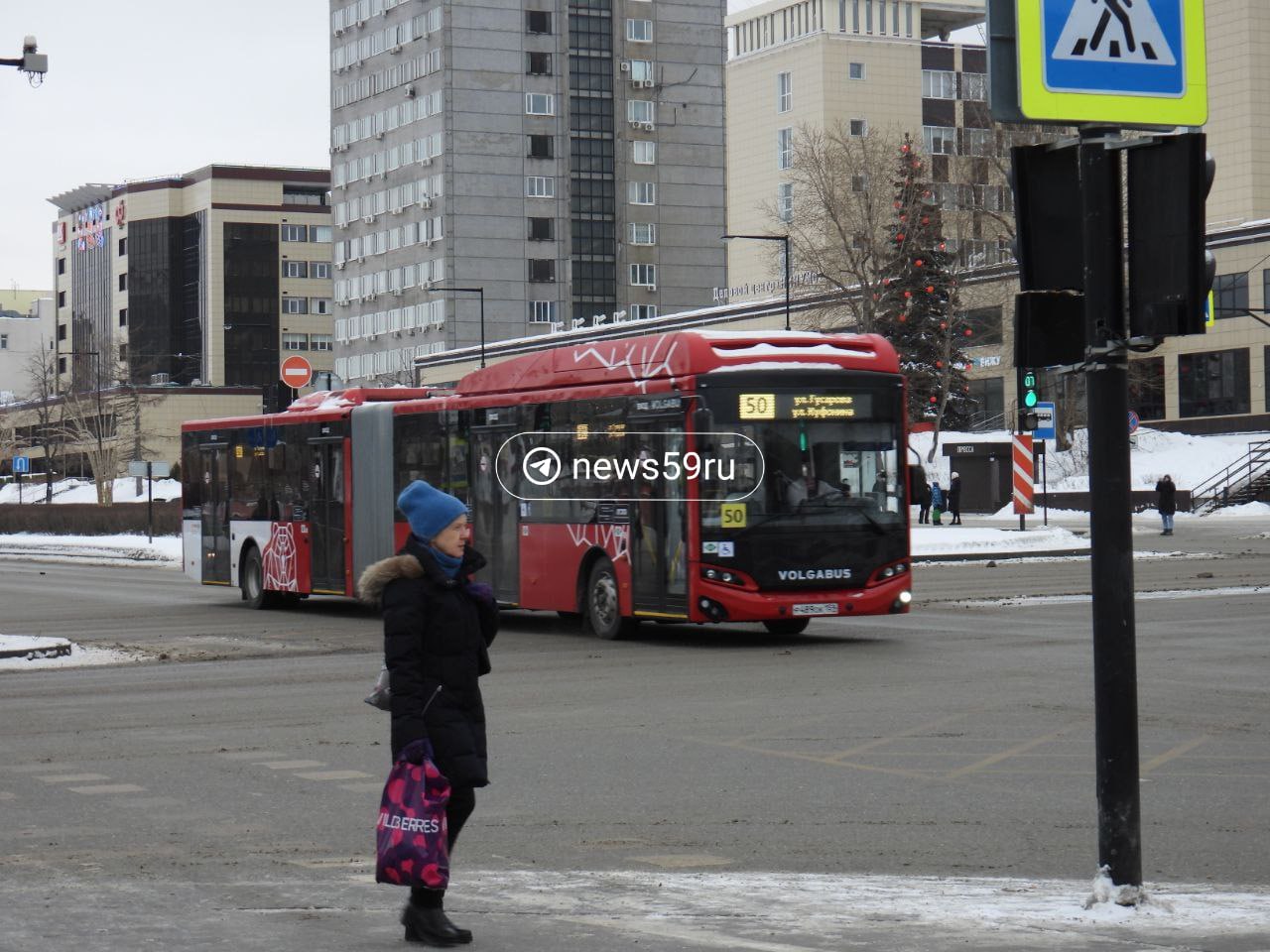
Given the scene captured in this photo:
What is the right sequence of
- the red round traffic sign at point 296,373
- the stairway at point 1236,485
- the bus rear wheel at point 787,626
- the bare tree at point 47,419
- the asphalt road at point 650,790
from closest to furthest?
the asphalt road at point 650,790
the bus rear wheel at point 787,626
the red round traffic sign at point 296,373
the stairway at point 1236,485
the bare tree at point 47,419

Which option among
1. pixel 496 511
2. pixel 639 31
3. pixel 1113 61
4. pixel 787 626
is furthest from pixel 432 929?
pixel 639 31

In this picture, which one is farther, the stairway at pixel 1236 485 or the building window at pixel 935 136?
the building window at pixel 935 136

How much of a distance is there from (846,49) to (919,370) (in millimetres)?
81351

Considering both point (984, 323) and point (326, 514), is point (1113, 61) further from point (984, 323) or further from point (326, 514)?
point (984, 323)

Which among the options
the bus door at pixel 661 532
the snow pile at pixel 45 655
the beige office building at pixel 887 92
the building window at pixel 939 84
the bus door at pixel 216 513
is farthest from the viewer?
the building window at pixel 939 84

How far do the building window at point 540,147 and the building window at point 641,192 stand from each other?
6758 mm

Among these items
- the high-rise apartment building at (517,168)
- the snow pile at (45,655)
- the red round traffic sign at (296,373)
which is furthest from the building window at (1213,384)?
the snow pile at (45,655)

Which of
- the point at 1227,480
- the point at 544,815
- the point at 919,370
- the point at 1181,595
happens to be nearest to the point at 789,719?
the point at 544,815

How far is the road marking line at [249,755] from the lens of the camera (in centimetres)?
1287

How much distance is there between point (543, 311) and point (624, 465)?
111 meters

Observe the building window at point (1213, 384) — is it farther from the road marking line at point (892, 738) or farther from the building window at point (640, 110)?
the road marking line at point (892, 738)

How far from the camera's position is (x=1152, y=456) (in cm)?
8019

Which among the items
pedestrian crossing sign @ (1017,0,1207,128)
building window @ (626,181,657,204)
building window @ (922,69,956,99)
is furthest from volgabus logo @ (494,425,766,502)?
building window @ (922,69,956,99)

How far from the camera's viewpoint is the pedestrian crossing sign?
7328 mm
